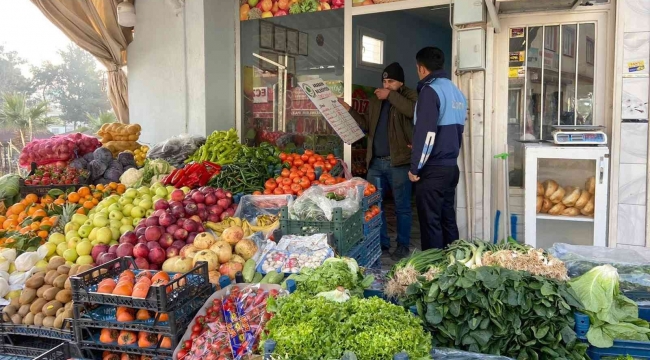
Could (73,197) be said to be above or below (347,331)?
above

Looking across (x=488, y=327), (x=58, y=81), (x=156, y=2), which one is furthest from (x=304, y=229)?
(x=58, y=81)

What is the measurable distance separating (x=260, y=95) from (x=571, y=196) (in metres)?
4.40

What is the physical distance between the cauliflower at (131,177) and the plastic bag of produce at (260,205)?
1.64 m

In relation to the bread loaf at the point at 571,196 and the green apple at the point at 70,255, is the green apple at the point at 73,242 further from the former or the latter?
the bread loaf at the point at 571,196

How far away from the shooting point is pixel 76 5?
720cm

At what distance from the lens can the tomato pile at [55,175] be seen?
214 inches

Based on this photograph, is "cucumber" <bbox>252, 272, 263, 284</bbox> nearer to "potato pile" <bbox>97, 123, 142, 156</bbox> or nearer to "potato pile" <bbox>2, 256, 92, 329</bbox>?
"potato pile" <bbox>2, 256, 92, 329</bbox>

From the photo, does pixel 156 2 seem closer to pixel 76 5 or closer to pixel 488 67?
pixel 76 5

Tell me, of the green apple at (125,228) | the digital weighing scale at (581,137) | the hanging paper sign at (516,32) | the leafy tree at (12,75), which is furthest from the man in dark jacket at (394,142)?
the leafy tree at (12,75)

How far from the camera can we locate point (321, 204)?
3973 mm

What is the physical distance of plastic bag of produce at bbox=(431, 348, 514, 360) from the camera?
7.21 ft

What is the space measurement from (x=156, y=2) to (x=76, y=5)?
1179 millimetres

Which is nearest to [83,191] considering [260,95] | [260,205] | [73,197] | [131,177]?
[73,197]

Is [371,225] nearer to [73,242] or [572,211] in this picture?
[572,211]
